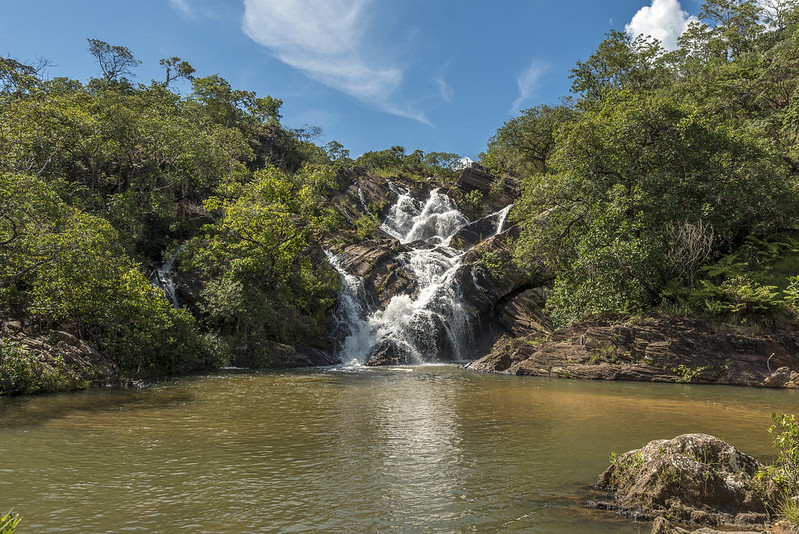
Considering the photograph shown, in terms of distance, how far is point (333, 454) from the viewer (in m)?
8.58

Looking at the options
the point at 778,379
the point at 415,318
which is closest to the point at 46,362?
the point at 415,318

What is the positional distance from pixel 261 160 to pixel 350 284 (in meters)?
27.4

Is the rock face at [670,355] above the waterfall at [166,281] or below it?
below

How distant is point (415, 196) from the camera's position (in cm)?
5019

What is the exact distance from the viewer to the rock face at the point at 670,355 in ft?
64.2

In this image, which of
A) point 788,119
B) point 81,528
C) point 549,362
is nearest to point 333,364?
A: point 549,362

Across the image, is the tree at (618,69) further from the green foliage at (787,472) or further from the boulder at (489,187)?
the green foliage at (787,472)


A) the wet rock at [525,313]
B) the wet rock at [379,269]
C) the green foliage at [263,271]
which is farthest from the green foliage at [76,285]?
the wet rock at [525,313]

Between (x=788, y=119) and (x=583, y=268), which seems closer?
(x=583, y=268)

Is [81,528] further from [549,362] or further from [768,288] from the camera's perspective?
[768,288]

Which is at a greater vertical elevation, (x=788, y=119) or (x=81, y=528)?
(x=788, y=119)

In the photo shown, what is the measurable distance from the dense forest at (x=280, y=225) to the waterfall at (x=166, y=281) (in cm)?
74

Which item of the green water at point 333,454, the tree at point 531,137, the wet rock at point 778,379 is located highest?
the tree at point 531,137

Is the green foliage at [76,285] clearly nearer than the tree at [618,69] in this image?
Yes
